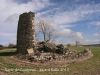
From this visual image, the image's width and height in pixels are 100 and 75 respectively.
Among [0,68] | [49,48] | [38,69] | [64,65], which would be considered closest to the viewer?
[0,68]

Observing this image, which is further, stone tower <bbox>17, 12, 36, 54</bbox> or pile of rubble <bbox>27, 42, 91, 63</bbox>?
stone tower <bbox>17, 12, 36, 54</bbox>

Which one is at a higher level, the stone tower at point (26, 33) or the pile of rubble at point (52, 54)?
the stone tower at point (26, 33)

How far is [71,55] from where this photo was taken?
94.6ft

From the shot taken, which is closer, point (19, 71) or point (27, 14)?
point (19, 71)

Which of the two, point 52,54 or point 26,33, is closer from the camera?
point 52,54

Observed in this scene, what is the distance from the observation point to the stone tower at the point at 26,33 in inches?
1130

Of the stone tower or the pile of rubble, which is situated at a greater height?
the stone tower

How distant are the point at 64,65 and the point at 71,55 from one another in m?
5.31

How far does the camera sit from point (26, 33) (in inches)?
1135

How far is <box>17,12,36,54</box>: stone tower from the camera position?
94.2ft

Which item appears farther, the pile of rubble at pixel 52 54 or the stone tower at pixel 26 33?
the stone tower at pixel 26 33

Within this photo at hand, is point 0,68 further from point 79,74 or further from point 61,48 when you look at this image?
point 61,48

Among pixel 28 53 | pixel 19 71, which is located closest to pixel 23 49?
pixel 28 53

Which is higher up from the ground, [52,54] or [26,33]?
[26,33]
